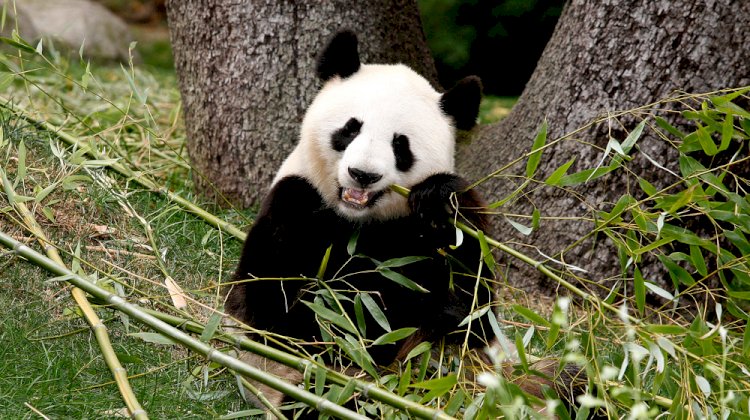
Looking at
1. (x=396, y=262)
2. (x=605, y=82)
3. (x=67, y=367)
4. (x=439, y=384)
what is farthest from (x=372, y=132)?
(x=605, y=82)

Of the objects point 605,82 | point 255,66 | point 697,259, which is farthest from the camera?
point 255,66

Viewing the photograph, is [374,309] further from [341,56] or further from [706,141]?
[706,141]

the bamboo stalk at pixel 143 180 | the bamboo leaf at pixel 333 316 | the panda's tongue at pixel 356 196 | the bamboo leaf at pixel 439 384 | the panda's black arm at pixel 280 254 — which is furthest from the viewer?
the bamboo stalk at pixel 143 180

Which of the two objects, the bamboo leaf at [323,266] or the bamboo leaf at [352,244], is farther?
the bamboo leaf at [352,244]

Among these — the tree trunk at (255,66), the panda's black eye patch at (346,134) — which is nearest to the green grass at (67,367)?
the panda's black eye patch at (346,134)

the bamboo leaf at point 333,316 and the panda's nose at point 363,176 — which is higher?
the panda's nose at point 363,176

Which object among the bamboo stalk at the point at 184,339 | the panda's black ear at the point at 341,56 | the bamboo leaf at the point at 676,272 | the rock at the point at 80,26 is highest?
the panda's black ear at the point at 341,56

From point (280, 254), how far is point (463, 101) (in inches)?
31.4

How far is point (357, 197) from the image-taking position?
2633 millimetres

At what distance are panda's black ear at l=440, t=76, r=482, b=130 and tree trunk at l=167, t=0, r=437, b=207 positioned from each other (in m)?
1.15

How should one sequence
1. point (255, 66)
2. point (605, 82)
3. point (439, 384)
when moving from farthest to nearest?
point (255, 66) < point (605, 82) < point (439, 384)

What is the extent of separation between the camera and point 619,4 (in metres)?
→ 3.38

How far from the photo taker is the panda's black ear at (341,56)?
2834 mm

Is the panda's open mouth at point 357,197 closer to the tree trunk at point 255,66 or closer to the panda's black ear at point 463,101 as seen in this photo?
the panda's black ear at point 463,101
